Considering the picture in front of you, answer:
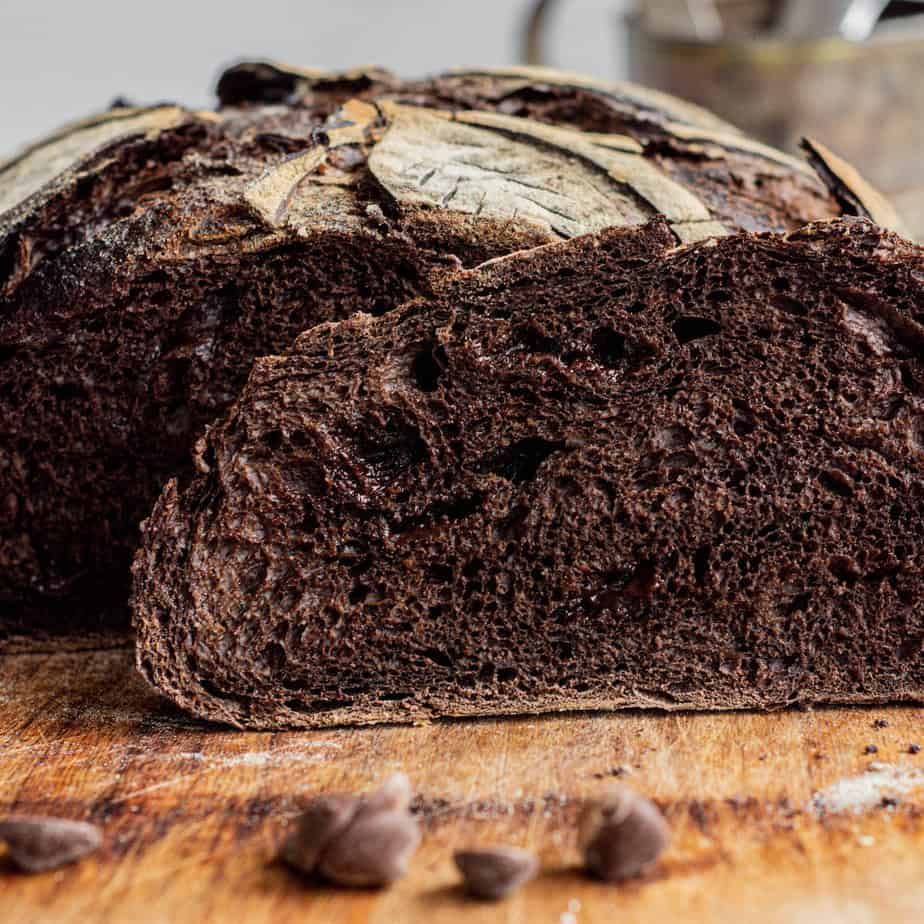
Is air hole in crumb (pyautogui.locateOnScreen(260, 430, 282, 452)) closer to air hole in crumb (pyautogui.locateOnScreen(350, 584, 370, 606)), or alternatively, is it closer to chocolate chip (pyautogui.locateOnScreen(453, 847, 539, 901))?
air hole in crumb (pyautogui.locateOnScreen(350, 584, 370, 606))

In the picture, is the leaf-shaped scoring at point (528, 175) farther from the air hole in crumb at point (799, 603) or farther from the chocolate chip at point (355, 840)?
the chocolate chip at point (355, 840)

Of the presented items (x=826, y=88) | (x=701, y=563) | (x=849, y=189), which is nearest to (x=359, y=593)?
(x=701, y=563)

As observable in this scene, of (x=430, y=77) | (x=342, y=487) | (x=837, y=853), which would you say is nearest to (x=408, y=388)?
(x=342, y=487)

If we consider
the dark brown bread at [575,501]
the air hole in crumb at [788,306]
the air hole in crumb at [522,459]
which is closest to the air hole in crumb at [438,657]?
the dark brown bread at [575,501]

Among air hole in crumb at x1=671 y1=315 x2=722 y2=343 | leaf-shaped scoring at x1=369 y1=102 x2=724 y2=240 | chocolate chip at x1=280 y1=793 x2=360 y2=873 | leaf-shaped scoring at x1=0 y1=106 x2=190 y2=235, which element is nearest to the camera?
chocolate chip at x1=280 y1=793 x2=360 y2=873

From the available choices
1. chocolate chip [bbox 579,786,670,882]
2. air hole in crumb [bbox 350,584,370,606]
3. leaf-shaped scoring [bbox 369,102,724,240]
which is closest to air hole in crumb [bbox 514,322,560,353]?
leaf-shaped scoring [bbox 369,102,724,240]

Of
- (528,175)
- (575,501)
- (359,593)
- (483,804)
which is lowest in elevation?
(483,804)

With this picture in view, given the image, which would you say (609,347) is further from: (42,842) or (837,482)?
(42,842)
